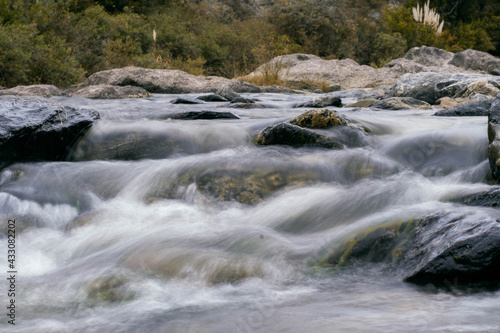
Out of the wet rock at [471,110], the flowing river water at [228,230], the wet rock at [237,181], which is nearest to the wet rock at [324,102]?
the wet rock at [471,110]

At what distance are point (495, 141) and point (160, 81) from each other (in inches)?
316

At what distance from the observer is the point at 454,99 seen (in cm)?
725

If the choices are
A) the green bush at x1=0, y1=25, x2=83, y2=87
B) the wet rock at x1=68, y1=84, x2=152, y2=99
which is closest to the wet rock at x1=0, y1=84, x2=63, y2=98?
the wet rock at x1=68, y1=84, x2=152, y2=99

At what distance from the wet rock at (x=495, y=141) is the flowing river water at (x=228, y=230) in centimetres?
13

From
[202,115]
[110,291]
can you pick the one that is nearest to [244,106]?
[202,115]

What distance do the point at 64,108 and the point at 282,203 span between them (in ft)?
8.65

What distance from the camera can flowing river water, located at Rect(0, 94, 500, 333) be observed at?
5.75 ft

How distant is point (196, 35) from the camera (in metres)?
18.3

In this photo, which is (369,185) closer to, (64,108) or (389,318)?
(389,318)

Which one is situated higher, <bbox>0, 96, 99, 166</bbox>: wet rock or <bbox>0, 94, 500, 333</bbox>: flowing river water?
<bbox>0, 96, 99, 166</bbox>: wet rock

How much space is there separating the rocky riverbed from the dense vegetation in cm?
558

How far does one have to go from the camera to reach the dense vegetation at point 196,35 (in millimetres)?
9578

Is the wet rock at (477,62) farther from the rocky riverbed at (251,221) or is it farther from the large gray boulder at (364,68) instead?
the rocky riverbed at (251,221)

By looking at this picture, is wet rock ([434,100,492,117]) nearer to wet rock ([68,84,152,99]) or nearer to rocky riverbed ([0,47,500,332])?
rocky riverbed ([0,47,500,332])
